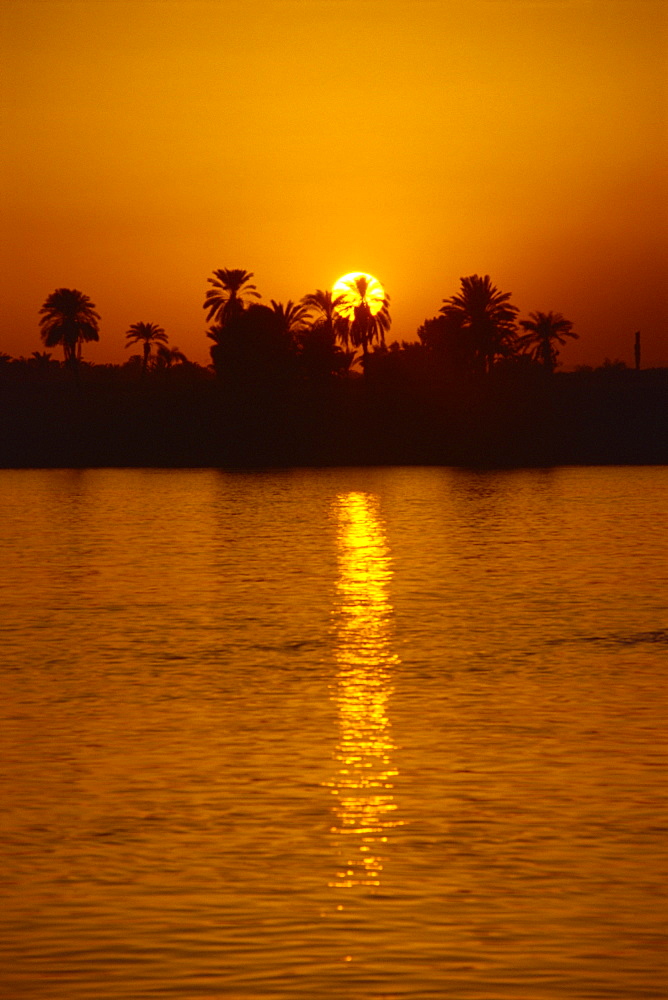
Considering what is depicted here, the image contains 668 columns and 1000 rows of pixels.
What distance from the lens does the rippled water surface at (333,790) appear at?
34.0ft

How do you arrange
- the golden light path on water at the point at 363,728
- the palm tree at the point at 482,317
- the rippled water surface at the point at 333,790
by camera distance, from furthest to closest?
the palm tree at the point at 482,317 → the golden light path on water at the point at 363,728 → the rippled water surface at the point at 333,790

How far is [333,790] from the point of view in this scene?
51.3 feet

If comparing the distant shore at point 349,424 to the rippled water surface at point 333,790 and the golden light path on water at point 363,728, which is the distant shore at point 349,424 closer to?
the golden light path on water at point 363,728

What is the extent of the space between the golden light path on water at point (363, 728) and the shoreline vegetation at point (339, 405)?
10655 centimetres

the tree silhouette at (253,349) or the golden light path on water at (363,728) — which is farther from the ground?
the tree silhouette at (253,349)

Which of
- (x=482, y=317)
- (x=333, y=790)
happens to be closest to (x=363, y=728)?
(x=333, y=790)

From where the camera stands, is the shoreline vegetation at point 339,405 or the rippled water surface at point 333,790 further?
the shoreline vegetation at point 339,405

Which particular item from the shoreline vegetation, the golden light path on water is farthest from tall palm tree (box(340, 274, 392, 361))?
the golden light path on water

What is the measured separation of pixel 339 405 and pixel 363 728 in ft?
464

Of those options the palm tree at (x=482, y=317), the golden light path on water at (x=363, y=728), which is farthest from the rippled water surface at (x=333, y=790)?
the palm tree at (x=482, y=317)

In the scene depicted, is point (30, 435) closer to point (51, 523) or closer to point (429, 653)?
Answer: point (51, 523)

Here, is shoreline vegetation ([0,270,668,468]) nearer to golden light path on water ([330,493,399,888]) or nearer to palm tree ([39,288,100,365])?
palm tree ([39,288,100,365])

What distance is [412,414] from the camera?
161375 mm

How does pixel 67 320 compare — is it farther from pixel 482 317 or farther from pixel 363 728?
pixel 363 728
